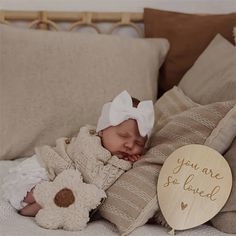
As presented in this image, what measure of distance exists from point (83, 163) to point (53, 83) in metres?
0.45

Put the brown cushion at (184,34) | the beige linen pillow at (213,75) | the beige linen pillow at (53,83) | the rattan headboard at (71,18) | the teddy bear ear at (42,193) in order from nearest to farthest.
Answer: the teddy bear ear at (42,193)
the beige linen pillow at (213,75)
the beige linen pillow at (53,83)
the brown cushion at (184,34)
the rattan headboard at (71,18)

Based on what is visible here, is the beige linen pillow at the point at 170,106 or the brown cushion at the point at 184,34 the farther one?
the brown cushion at the point at 184,34

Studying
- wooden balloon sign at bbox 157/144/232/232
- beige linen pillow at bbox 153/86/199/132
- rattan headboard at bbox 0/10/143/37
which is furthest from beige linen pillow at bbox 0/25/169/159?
wooden balloon sign at bbox 157/144/232/232

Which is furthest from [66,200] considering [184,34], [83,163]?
[184,34]

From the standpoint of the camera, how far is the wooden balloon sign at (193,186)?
116 cm

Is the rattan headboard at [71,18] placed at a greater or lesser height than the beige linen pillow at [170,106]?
greater

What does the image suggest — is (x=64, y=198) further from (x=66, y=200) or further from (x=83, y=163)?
(x=83, y=163)

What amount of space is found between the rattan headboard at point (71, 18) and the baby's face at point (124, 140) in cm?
78

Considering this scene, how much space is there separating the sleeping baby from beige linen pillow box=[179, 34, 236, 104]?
0.23 metres

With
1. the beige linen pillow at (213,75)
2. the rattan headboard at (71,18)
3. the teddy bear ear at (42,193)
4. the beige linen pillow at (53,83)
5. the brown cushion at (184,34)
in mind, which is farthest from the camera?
the rattan headboard at (71,18)

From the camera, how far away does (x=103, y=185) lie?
1278 mm

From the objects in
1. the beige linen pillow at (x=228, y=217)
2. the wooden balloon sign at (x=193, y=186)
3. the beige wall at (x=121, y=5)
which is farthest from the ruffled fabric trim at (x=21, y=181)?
the beige wall at (x=121, y=5)

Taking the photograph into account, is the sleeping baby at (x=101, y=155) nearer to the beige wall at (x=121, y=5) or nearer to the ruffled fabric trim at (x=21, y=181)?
the ruffled fabric trim at (x=21, y=181)

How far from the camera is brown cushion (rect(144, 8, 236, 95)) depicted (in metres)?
1.87
